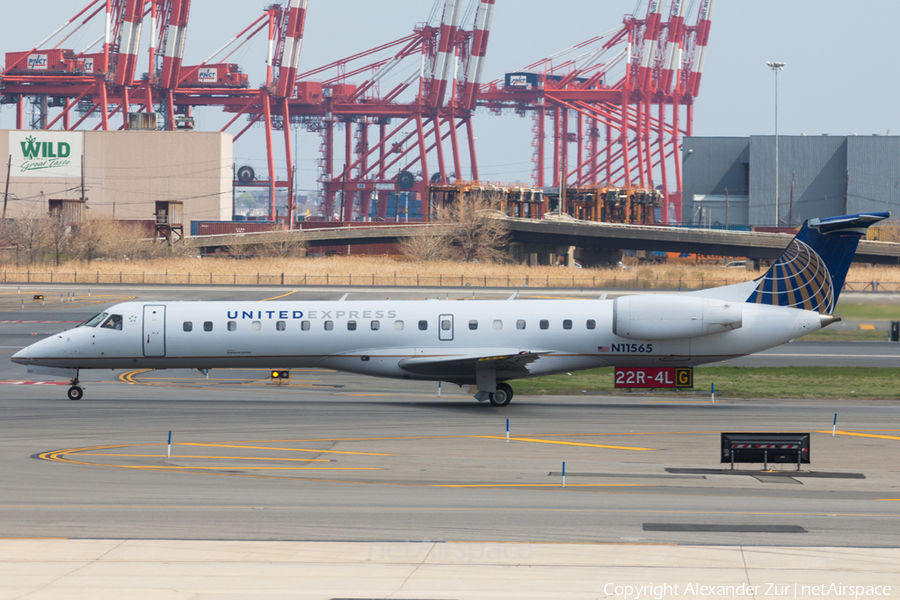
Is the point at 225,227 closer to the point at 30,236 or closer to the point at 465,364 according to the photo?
the point at 30,236

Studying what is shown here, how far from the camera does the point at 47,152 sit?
150 m

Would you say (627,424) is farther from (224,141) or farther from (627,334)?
(224,141)

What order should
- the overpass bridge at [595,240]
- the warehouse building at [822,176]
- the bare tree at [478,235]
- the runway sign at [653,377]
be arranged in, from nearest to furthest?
the runway sign at [653,377] → the overpass bridge at [595,240] → the bare tree at [478,235] → the warehouse building at [822,176]

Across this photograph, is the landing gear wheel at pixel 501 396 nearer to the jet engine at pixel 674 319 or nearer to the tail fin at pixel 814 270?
the jet engine at pixel 674 319

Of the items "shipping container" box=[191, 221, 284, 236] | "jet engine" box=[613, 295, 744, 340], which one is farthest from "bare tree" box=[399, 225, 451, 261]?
"jet engine" box=[613, 295, 744, 340]

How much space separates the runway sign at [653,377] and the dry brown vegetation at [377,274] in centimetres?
5234

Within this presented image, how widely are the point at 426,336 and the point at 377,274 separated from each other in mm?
66448

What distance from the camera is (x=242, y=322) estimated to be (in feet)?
103

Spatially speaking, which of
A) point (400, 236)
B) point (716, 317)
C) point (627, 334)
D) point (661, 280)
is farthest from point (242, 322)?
point (400, 236)

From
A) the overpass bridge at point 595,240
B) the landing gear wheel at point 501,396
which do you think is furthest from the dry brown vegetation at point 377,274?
the landing gear wheel at point 501,396

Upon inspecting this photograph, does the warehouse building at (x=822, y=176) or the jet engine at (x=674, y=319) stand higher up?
the warehouse building at (x=822, y=176)

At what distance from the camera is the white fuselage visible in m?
30.9

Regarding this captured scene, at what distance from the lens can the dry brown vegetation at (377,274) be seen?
88.8 metres

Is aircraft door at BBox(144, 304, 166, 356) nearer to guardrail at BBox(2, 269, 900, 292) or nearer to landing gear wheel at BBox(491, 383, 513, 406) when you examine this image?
landing gear wheel at BBox(491, 383, 513, 406)
